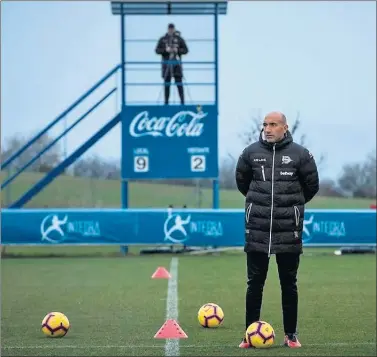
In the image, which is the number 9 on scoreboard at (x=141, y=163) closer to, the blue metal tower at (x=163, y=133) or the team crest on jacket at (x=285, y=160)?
the blue metal tower at (x=163, y=133)

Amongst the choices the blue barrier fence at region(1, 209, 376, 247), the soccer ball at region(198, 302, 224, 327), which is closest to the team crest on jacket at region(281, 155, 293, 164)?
the soccer ball at region(198, 302, 224, 327)

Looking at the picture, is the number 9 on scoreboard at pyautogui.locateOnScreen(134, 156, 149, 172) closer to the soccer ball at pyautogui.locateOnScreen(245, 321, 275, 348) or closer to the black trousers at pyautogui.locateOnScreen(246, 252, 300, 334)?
the black trousers at pyautogui.locateOnScreen(246, 252, 300, 334)

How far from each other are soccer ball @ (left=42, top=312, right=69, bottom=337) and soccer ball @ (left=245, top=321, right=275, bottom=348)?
1958 mm

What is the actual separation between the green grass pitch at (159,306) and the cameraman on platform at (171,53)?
5.70 metres

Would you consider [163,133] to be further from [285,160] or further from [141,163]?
[285,160]

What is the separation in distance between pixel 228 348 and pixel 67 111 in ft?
58.2

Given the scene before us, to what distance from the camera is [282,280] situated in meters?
8.08

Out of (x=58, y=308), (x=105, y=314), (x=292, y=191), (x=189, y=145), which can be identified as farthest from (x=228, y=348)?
(x=189, y=145)

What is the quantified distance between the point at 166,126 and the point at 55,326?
15804 mm

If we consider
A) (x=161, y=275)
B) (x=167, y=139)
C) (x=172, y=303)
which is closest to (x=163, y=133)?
(x=167, y=139)

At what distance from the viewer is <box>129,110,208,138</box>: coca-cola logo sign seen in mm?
24500

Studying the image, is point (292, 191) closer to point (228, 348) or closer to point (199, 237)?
point (228, 348)

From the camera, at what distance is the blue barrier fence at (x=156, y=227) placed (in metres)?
22.9

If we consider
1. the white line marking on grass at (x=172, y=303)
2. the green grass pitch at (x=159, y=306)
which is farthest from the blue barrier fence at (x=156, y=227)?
the green grass pitch at (x=159, y=306)
